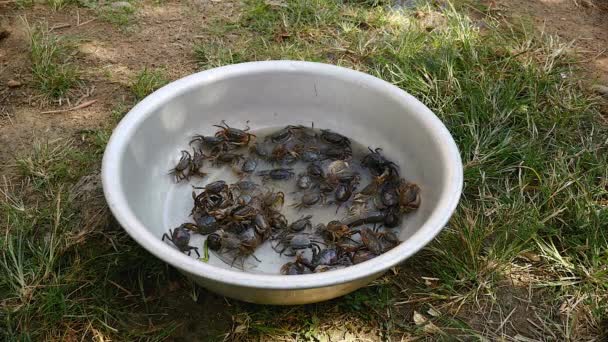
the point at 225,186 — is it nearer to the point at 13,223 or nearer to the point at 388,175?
the point at 388,175

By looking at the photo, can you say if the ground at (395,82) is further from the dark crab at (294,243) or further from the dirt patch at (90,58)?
the dark crab at (294,243)

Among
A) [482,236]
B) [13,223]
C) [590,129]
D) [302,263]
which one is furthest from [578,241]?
[13,223]

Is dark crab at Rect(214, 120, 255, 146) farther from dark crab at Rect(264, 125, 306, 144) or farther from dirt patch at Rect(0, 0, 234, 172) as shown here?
dirt patch at Rect(0, 0, 234, 172)

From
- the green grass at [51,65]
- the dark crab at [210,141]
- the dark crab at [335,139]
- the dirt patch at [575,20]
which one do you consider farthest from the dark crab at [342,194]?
the dirt patch at [575,20]

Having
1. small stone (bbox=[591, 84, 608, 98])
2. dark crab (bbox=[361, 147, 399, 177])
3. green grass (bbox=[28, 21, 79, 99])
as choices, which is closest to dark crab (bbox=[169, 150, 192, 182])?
dark crab (bbox=[361, 147, 399, 177])

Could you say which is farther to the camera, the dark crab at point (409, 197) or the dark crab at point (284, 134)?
the dark crab at point (284, 134)

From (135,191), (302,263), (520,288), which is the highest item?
(135,191)
